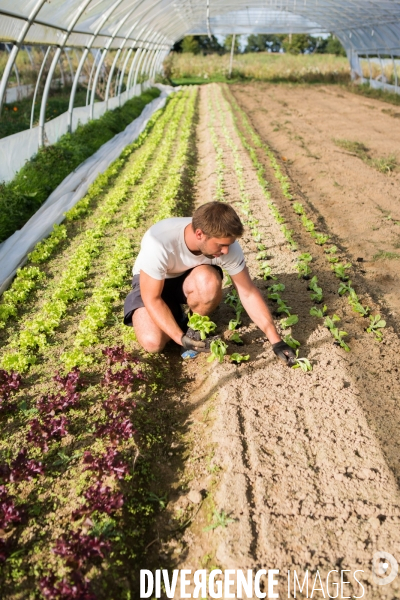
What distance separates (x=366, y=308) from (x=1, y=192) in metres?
5.55

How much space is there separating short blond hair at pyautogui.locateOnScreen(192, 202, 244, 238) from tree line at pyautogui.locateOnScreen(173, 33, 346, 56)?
4626cm

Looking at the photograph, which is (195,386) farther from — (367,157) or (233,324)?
(367,157)

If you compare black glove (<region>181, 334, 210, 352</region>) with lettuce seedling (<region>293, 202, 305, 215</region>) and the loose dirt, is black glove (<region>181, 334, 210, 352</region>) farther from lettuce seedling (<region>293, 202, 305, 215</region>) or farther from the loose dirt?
lettuce seedling (<region>293, 202, 305, 215</region>)

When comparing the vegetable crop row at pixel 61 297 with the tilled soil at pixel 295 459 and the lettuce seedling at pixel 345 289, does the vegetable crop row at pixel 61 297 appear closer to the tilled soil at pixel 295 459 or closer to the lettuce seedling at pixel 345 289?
the tilled soil at pixel 295 459

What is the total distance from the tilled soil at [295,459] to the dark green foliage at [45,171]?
3894 millimetres

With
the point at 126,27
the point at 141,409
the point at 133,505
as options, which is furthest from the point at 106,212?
the point at 126,27

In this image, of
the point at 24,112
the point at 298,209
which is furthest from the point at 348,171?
the point at 24,112

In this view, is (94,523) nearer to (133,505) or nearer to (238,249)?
(133,505)

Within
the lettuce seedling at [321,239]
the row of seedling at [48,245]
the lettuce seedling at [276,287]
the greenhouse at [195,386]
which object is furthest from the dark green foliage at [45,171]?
the lettuce seedling at [321,239]

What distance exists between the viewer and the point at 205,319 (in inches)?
172

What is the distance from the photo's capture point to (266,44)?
86.2 meters

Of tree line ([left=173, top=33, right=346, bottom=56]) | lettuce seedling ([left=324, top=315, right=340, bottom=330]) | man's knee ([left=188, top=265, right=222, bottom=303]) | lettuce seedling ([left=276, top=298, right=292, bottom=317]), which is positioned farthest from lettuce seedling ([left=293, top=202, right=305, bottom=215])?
tree line ([left=173, top=33, right=346, bottom=56])

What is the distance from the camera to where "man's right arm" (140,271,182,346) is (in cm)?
387

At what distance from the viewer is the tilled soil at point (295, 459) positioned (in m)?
2.74
